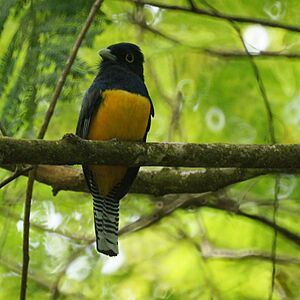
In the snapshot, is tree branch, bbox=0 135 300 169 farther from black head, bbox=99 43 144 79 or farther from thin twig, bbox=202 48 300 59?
thin twig, bbox=202 48 300 59

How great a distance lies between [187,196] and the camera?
260 inches

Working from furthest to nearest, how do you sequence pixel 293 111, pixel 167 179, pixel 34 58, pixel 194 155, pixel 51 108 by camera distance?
pixel 293 111 → pixel 167 179 → pixel 34 58 → pixel 51 108 → pixel 194 155

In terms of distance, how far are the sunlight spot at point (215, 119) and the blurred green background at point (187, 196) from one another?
0.03ft

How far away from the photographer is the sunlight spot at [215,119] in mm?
6852

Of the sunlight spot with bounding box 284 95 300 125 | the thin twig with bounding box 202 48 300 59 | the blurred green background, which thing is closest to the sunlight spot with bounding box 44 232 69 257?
the blurred green background

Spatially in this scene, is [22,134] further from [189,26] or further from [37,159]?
[189,26]

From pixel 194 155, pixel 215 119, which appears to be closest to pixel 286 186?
pixel 215 119

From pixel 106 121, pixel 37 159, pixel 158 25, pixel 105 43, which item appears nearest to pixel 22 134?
pixel 106 121

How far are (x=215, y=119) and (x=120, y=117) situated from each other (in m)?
1.90

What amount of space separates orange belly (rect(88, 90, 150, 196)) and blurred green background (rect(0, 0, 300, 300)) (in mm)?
776

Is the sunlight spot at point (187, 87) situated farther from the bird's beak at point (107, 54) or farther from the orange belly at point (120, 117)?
the orange belly at point (120, 117)

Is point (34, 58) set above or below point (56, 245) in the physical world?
above

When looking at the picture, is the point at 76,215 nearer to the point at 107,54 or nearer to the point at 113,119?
the point at 107,54

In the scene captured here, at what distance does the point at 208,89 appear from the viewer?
681 cm
